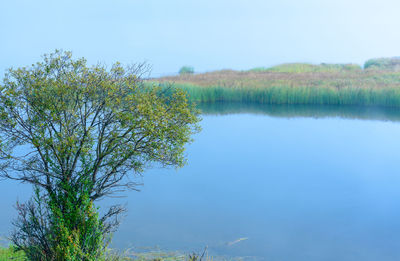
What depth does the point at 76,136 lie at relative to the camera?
16.1 ft

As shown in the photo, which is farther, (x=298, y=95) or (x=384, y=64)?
(x=384, y=64)

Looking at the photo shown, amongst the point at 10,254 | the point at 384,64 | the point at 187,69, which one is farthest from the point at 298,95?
the point at 10,254

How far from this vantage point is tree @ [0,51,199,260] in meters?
4.87

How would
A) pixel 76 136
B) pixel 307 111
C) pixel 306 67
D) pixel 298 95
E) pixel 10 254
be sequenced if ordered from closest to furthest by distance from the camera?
pixel 76 136 → pixel 10 254 → pixel 307 111 → pixel 298 95 → pixel 306 67

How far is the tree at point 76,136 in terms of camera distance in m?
4.87

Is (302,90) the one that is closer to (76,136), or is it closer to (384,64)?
(384,64)

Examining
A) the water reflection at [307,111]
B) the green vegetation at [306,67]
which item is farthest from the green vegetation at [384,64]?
the water reflection at [307,111]

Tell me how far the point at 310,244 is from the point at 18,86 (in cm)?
596

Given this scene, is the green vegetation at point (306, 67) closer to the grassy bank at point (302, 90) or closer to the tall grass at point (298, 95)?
the grassy bank at point (302, 90)

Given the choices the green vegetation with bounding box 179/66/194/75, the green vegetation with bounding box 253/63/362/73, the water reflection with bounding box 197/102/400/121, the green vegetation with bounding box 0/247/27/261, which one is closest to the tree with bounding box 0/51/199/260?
the green vegetation with bounding box 0/247/27/261

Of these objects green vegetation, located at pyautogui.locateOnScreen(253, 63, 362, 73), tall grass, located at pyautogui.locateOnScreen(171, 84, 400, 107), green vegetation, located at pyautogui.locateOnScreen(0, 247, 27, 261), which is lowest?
green vegetation, located at pyautogui.locateOnScreen(0, 247, 27, 261)

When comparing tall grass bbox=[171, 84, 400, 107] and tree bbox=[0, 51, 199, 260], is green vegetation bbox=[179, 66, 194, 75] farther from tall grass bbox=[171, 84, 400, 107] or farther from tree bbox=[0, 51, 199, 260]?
tree bbox=[0, 51, 199, 260]

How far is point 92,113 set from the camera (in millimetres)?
5102

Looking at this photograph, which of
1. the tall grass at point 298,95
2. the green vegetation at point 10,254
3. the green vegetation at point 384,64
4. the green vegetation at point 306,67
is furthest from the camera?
the green vegetation at point 306,67
